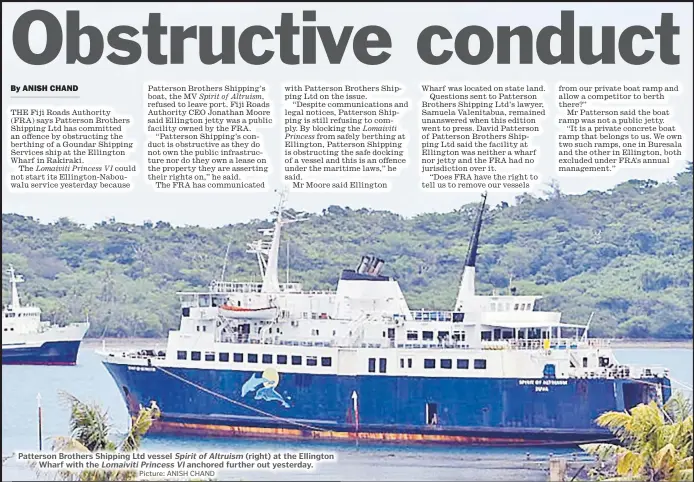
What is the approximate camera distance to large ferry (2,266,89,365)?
43156mm

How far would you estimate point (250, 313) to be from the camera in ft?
94.4

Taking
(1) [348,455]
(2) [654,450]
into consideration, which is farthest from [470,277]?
(2) [654,450]

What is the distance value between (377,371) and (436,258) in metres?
20.0

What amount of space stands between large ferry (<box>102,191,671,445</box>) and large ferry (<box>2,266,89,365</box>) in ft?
46.1

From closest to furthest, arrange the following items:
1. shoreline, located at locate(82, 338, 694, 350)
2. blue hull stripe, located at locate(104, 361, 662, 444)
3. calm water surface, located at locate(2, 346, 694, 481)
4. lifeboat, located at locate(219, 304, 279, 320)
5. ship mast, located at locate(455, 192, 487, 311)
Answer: calm water surface, located at locate(2, 346, 694, 481), blue hull stripe, located at locate(104, 361, 662, 444), lifeboat, located at locate(219, 304, 279, 320), ship mast, located at locate(455, 192, 487, 311), shoreline, located at locate(82, 338, 694, 350)

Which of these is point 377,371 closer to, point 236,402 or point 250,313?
point 250,313

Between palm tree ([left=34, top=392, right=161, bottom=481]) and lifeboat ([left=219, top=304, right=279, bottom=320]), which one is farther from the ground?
lifeboat ([left=219, top=304, right=279, bottom=320])

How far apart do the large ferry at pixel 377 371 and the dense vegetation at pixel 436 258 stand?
1644 cm

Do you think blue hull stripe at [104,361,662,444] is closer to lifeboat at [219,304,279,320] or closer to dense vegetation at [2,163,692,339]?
lifeboat at [219,304,279,320]

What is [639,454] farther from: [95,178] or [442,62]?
[95,178]

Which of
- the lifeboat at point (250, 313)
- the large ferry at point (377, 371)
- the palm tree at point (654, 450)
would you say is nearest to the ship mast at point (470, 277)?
the large ferry at point (377, 371)

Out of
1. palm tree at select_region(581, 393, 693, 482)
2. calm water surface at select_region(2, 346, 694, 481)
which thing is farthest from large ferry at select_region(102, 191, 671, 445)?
palm tree at select_region(581, 393, 693, 482)

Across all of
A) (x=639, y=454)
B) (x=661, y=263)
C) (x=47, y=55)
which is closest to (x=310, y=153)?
(x=47, y=55)

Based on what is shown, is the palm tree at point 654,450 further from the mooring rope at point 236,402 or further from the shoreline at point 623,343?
the shoreline at point 623,343
